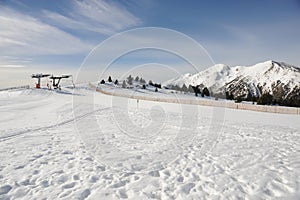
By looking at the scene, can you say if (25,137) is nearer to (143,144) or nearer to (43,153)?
(43,153)

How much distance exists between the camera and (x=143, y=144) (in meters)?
8.61

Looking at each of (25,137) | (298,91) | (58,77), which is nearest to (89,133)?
(25,137)

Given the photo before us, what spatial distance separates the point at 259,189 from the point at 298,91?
221335 mm

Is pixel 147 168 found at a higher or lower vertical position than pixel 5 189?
higher

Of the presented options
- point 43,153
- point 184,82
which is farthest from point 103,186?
point 184,82

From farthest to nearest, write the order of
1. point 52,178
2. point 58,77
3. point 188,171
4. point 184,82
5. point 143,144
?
point 58,77 < point 184,82 < point 143,144 < point 188,171 < point 52,178

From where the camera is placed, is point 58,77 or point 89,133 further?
point 58,77

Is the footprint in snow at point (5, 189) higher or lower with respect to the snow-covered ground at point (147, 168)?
lower

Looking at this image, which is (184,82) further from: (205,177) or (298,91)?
(298,91)

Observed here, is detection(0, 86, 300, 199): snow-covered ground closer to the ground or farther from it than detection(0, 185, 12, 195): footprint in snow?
farther from it

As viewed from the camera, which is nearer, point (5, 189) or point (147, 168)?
point (5, 189)

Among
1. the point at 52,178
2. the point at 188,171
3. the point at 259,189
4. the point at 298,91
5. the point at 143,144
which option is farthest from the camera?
the point at 298,91

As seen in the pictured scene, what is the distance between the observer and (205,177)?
5.25m

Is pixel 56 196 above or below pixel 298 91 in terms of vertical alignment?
below
